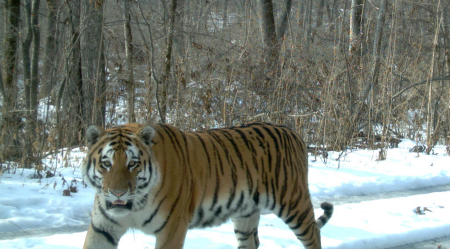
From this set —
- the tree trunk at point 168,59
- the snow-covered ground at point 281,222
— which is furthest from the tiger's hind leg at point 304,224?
the tree trunk at point 168,59

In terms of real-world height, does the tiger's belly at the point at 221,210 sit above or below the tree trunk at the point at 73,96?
below

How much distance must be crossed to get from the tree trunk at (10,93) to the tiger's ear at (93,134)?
3.38 m

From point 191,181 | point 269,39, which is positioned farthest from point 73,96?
point 191,181

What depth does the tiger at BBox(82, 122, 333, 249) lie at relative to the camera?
2.97 metres

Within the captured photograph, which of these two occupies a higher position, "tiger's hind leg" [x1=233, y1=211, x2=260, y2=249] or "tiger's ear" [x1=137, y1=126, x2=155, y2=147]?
"tiger's ear" [x1=137, y1=126, x2=155, y2=147]

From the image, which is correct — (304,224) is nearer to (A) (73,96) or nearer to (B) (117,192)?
(B) (117,192)

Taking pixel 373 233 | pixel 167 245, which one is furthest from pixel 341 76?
pixel 167 245

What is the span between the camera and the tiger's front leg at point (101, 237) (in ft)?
9.80

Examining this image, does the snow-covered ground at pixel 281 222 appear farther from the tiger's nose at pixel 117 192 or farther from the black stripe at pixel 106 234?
the tiger's nose at pixel 117 192

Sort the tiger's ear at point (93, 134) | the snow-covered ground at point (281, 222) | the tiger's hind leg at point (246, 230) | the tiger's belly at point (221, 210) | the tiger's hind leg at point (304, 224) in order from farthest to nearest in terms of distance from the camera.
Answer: the snow-covered ground at point (281, 222) → the tiger's hind leg at point (246, 230) → the tiger's hind leg at point (304, 224) → the tiger's belly at point (221, 210) → the tiger's ear at point (93, 134)

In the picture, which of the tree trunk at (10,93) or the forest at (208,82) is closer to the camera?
the tree trunk at (10,93)

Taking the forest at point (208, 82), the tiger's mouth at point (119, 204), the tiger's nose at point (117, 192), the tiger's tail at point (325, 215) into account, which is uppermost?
the forest at point (208, 82)

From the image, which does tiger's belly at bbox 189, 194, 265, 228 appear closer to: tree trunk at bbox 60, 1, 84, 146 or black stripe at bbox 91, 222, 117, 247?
black stripe at bbox 91, 222, 117, 247

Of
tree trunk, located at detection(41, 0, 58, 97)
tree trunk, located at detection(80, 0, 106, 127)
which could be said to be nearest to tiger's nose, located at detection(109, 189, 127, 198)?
tree trunk, located at detection(41, 0, 58, 97)
